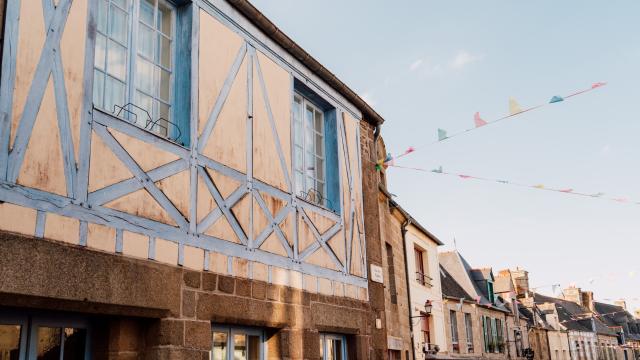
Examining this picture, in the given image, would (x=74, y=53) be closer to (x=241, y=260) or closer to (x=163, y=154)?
(x=163, y=154)

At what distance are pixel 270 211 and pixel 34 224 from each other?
2340 mm

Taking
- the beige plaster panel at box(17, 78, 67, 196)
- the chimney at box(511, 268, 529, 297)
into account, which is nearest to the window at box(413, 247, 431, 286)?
the beige plaster panel at box(17, 78, 67, 196)

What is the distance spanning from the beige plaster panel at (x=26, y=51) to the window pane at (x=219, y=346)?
87.0 inches

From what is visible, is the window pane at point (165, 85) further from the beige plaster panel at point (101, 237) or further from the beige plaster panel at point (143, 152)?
the beige plaster panel at point (101, 237)

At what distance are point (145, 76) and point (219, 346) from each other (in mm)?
2106

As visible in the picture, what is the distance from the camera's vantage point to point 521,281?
100ft

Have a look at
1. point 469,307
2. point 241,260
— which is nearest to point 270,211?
point 241,260

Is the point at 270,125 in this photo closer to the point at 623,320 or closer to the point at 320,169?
the point at 320,169

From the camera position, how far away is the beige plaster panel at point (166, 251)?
4.12 m

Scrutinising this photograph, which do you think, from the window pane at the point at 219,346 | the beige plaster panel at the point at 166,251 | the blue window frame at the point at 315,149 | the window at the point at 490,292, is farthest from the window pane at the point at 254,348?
the window at the point at 490,292

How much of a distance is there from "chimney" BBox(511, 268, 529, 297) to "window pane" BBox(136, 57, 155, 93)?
93.6 ft

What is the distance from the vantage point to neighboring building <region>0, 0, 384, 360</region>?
340cm

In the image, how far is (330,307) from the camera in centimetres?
604

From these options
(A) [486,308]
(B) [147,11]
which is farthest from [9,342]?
(A) [486,308]
